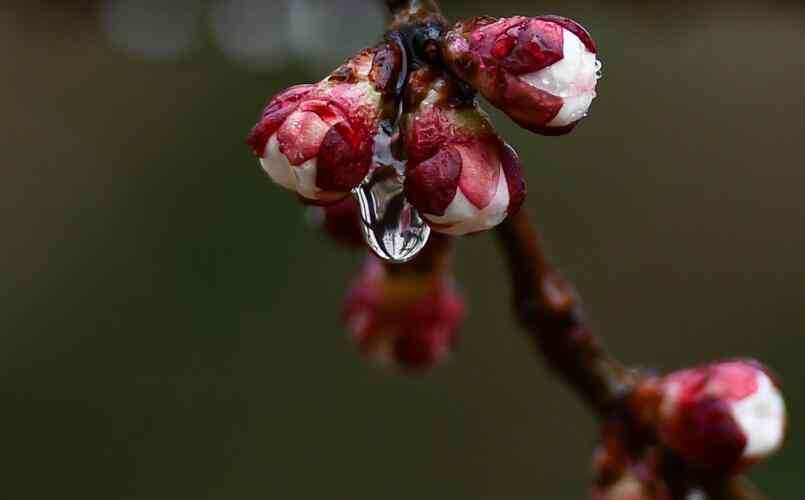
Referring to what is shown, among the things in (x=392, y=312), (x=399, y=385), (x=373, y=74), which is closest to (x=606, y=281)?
(x=399, y=385)


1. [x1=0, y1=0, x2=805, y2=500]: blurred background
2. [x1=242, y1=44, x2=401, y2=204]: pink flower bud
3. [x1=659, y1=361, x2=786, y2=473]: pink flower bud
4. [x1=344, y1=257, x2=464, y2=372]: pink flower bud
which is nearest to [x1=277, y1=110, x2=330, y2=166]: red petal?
[x1=242, y1=44, x2=401, y2=204]: pink flower bud

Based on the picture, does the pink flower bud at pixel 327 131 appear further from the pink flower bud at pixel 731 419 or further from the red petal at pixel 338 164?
the pink flower bud at pixel 731 419

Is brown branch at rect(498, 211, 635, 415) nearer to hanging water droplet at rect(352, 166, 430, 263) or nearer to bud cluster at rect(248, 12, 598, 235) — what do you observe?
hanging water droplet at rect(352, 166, 430, 263)

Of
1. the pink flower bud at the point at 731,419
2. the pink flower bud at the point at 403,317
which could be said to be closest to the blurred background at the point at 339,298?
the pink flower bud at the point at 403,317

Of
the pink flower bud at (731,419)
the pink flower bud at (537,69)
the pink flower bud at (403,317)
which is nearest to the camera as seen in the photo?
the pink flower bud at (537,69)

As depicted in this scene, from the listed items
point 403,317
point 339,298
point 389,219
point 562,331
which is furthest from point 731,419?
point 339,298

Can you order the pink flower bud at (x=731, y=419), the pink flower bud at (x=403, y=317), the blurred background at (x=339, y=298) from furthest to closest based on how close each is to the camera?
the blurred background at (x=339, y=298) → the pink flower bud at (x=403, y=317) → the pink flower bud at (x=731, y=419)
